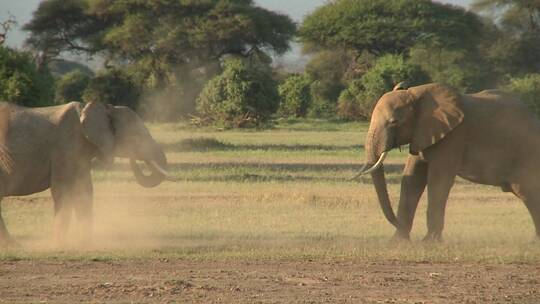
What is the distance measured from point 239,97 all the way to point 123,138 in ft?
99.9

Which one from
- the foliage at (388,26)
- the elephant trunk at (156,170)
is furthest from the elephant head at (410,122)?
the foliage at (388,26)

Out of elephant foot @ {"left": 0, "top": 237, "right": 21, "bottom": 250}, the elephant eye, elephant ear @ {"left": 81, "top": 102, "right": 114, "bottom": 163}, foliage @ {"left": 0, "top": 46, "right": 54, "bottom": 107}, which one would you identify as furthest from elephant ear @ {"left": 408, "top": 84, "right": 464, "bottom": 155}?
foliage @ {"left": 0, "top": 46, "right": 54, "bottom": 107}

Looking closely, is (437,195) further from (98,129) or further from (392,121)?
(98,129)

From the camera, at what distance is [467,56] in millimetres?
65125

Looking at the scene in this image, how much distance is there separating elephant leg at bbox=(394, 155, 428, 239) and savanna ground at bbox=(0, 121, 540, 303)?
12.8 inches

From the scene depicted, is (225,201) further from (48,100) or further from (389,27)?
(389,27)

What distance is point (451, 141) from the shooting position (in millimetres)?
14375

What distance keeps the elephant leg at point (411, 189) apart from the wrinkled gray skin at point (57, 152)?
12.0 ft

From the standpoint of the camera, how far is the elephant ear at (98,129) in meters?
14.3

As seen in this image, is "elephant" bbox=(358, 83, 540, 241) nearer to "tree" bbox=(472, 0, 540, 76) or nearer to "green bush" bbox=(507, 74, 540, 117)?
"green bush" bbox=(507, 74, 540, 117)

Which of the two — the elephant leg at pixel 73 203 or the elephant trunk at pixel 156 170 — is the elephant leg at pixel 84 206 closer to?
the elephant leg at pixel 73 203

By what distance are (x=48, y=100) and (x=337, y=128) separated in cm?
1964

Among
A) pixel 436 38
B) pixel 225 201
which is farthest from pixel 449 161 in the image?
pixel 436 38

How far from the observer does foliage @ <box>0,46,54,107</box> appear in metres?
32.5
